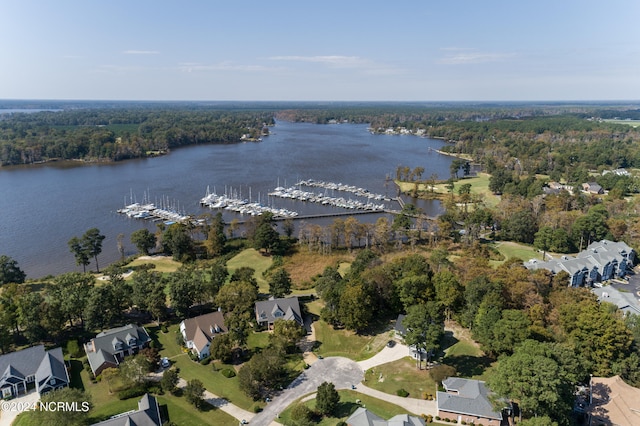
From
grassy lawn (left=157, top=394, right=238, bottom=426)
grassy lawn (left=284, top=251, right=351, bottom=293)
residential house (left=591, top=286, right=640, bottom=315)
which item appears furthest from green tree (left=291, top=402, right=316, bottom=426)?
residential house (left=591, top=286, right=640, bottom=315)

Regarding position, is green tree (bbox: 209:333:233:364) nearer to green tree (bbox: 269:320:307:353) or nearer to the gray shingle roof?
green tree (bbox: 269:320:307:353)

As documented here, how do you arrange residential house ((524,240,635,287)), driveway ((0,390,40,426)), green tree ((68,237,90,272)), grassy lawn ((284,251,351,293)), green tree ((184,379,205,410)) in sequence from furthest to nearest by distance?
green tree ((68,237,90,272)) → grassy lawn ((284,251,351,293)) → residential house ((524,240,635,287)) → green tree ((184,379,205,410)) → driveway ((0,390,40,426))

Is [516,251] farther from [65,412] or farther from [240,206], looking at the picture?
[65,412]

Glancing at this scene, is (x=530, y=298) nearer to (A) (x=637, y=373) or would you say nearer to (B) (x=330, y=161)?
(A) (x=637, y=373)

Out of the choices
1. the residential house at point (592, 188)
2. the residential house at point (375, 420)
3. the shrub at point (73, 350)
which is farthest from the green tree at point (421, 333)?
the residential house at point (592, 188)

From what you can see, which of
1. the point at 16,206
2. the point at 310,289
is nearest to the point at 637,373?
the point at 310,289

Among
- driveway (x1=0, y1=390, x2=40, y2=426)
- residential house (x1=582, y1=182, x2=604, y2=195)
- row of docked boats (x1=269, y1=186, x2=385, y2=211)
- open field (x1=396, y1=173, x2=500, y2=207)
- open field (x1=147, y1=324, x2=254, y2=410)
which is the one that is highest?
residential house (x1=582, y1=182, x2=604, y2=195)
